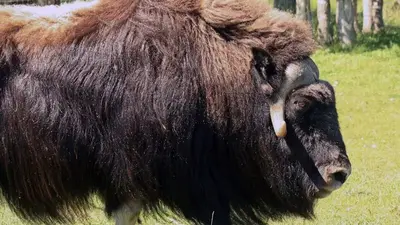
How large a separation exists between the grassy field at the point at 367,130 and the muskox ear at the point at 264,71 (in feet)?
2.76

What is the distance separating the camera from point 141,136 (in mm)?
3182

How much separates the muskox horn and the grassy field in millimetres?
788

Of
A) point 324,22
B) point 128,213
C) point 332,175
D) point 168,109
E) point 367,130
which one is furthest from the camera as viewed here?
point 324,22

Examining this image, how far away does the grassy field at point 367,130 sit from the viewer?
4.70m

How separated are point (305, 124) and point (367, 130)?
15.8ft

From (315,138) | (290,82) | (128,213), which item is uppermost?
(290,82)

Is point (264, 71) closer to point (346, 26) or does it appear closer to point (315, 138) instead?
point (315, 138)

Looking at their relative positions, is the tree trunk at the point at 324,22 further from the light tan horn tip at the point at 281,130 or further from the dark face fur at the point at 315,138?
the light tan horn tip at the point at 281,130

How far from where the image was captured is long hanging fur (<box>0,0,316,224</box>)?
3.18 meters

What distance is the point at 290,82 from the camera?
329 cm

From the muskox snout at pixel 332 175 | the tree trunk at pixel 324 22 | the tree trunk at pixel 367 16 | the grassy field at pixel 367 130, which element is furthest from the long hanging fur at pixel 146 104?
the tree trunk at pixel 367 16

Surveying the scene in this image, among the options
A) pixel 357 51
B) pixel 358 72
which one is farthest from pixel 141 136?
pixel 357 51

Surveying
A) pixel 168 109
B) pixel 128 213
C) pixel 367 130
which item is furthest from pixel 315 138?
pixel 367 130

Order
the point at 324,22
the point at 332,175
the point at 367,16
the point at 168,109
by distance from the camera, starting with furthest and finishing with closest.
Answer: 1. the point at 367,16
2. the point at 324,22
3. the point at 332,175
4. the point at 168,109
